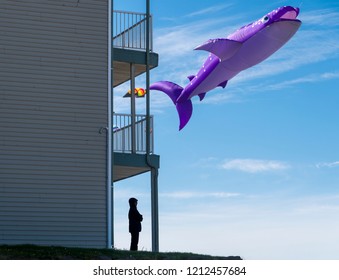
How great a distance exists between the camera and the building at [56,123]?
25.7 m

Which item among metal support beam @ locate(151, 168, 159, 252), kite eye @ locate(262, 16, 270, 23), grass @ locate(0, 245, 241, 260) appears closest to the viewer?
grass @ locate(0, 245, 241, 260)

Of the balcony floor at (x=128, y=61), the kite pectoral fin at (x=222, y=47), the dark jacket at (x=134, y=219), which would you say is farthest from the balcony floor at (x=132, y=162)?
the kite pectoral fin at (x=222, y=47)

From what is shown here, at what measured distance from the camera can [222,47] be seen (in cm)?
2634

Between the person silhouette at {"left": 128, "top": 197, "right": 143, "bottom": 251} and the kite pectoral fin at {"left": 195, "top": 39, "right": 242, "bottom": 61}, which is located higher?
the kite pectoral fin at {"left": 195, "top": 39, "right": 242, "bottom": 61}

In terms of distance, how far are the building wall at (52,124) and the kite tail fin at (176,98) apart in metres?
3.14

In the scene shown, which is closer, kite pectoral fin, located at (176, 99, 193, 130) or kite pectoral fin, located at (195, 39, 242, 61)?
kite pectoral fin, located at (195, 39, 242, 61)

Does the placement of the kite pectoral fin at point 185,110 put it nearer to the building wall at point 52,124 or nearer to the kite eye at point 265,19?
the building wall at point 52,124

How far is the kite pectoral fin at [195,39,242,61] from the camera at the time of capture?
86.5 feet

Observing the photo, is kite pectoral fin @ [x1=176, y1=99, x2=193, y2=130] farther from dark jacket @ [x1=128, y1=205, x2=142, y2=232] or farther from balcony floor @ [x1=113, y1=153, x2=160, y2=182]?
dark jacket @ [x1=128, y1=205, x2=142, y2=232]

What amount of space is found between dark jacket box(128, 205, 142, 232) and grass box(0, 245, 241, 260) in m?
2.52

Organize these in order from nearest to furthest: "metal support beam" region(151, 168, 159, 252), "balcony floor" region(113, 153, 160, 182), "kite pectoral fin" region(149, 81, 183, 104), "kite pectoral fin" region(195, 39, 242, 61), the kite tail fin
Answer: "kite pectoral fin" region(195, 39, 242, 61), "balcony floor" region(113, 153, 160, 182), "metal support beam" region(151, 168, 159, 252), the kite tail fin, "kite pectoral fin" region(149, 81, 183, 104)

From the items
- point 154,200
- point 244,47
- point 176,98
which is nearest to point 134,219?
point 154,200

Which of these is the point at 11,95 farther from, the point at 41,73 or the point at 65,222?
the point at 65,222

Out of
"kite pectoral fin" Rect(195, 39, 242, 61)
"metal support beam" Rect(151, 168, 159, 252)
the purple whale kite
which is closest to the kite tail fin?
the purple whale kite
